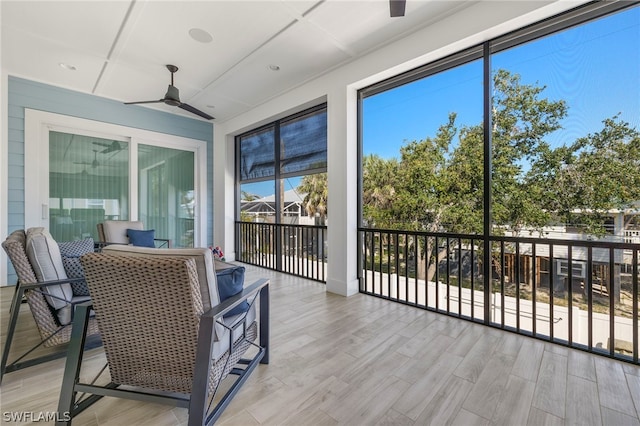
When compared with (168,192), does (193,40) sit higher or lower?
higher

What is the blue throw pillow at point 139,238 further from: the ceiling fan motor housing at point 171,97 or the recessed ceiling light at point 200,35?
the recessed ceiling light at point 200,35

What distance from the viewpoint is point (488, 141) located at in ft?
8.07

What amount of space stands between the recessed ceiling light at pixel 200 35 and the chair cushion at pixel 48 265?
2268mm

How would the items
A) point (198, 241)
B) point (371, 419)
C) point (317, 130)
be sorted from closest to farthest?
point (371, 419) → point (317, 130) → point (198, 241)

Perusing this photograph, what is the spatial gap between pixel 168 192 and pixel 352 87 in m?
4.00

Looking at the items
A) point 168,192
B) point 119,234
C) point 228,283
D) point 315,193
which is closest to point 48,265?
point 228,283

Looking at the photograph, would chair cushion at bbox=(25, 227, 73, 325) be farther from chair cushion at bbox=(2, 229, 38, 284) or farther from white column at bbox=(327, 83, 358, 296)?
white column at bbox=(327, 83, 358, 296)

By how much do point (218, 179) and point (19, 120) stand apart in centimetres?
284

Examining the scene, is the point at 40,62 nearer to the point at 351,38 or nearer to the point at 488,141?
the point at 351,38

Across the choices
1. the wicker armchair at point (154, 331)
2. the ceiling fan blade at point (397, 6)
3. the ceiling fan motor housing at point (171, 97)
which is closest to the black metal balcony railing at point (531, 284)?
the ceiling fan blade at point (397, 6)

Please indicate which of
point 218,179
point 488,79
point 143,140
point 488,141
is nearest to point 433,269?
point 488,141

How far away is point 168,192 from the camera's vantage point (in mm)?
5176

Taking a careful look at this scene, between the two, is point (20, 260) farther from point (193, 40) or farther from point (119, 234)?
point (193, 40)

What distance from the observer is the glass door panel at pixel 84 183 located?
404 centimetres
